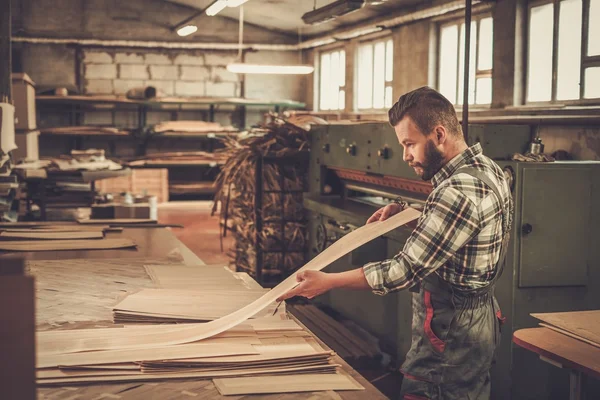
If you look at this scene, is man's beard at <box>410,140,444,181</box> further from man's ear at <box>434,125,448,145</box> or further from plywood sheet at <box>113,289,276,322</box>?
plywood sheet at <box>113,289,276,322</box>

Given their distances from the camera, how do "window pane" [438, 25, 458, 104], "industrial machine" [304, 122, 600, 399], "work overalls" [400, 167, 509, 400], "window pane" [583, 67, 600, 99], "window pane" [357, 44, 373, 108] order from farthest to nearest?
"window pane" [357, 44, 373, 108]
"window pane" [438, 25, 458, 104]
"window pane" [583, 67, 600, 99]
"industrial machine" [304, 122, 600, 399]
"work overalls" [400, 167, 509, 400]

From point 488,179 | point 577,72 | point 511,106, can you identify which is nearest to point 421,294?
point 488,179

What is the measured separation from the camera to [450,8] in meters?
8.45

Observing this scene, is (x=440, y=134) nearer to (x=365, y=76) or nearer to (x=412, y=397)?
(x=412, y=397)

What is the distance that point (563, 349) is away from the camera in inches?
90.9

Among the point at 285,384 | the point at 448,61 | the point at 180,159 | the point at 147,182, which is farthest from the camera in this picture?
the point at 180,159

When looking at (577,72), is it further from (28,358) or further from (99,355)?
(28,358)

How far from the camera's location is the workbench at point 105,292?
5.65 ft

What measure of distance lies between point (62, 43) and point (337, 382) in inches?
472

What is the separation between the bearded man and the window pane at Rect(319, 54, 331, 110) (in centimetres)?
1072

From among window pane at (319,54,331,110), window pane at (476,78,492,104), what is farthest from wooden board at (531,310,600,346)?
window pane at (319,54,331,110)

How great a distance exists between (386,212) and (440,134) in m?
0.37

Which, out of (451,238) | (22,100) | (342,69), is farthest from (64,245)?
(342,69)

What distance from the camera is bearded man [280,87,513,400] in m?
2.02
